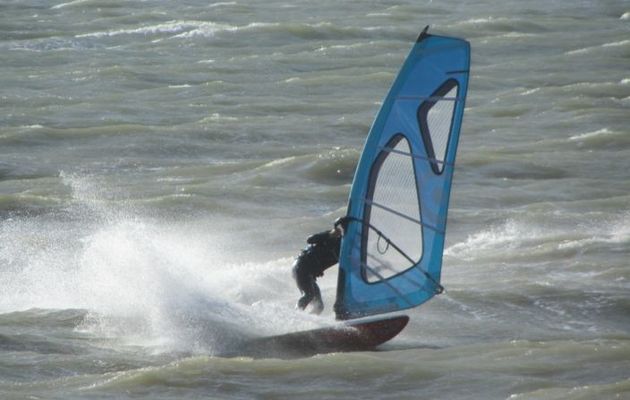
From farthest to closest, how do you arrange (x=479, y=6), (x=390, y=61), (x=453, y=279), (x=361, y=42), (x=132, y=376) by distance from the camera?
(x=479, y=6), (x=361, y=42), (x=390, y=61), (x=453, y=279), (x=132, y=376)

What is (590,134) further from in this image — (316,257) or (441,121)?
(441,121)

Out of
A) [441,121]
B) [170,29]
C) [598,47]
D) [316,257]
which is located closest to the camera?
[441,121]

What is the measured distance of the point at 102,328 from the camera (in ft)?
43.3

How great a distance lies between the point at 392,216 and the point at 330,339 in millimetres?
1189

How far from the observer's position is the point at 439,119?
37.4 ft

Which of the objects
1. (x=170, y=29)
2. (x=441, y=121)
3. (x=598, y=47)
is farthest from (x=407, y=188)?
(x=170, y=29)

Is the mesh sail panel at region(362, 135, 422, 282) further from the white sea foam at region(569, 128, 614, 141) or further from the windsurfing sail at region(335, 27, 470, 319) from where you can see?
the white sea foam at region(569, 128, 614, 141)

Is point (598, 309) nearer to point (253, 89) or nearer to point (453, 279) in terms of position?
point (453, 279)

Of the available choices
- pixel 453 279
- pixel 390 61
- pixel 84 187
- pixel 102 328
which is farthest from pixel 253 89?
pixel 102 328

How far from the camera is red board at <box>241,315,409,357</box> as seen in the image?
1198 centimetres

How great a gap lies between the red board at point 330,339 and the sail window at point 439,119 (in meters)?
1.52

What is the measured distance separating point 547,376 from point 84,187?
9855 mm

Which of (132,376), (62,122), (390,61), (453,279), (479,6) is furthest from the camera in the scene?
(479,6)

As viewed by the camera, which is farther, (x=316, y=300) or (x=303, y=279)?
(x=316, y=300)
